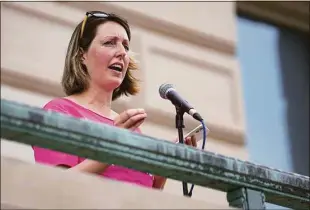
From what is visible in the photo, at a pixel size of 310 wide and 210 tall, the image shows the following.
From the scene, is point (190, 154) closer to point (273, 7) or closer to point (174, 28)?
point (174, 28)

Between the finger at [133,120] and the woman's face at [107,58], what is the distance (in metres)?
0.42

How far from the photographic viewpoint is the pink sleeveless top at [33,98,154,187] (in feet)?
8.91

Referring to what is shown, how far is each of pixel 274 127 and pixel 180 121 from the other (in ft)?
9.00

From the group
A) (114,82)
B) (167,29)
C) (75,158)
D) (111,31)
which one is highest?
(167,29)

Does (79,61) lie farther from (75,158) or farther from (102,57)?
(75,158)

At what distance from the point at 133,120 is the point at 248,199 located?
351 mm

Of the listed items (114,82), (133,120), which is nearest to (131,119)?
(133,120)

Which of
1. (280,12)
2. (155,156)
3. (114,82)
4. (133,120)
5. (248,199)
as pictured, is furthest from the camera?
(280,12)

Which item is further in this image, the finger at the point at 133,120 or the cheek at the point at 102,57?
the cheek at the point at 102,57

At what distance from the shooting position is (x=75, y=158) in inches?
108

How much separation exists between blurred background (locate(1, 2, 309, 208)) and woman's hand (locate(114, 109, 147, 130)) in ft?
6.26

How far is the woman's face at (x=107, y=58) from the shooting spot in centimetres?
295

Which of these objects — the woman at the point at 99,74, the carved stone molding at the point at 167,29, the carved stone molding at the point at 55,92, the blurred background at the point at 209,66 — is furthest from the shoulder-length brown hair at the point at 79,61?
the carved stone molding at the point at 167,29

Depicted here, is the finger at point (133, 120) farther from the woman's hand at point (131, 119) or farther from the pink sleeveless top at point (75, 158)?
the pink sleeveless top at point (75, 158)
